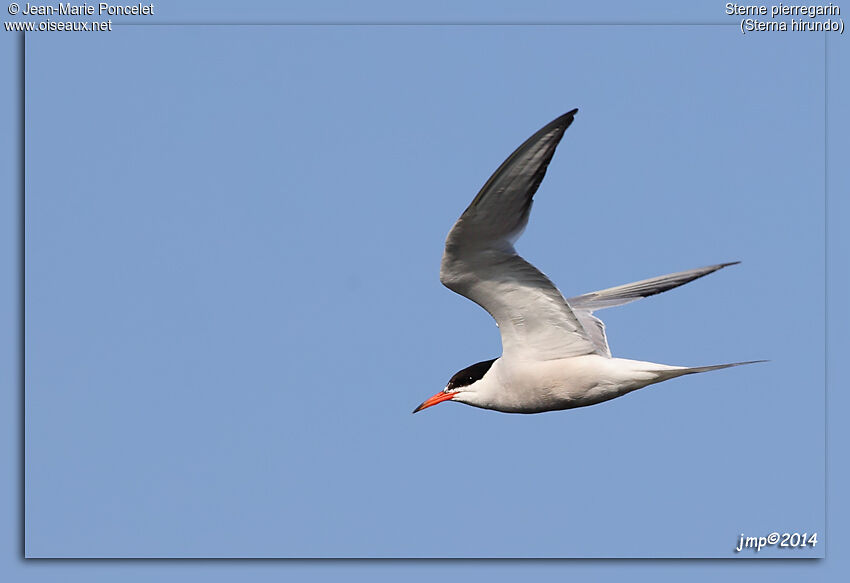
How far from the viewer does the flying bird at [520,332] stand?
7.46 meters

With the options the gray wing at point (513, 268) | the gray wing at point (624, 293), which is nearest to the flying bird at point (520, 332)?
the gray wing at point (513, 268)

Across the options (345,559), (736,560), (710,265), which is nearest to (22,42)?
(345,559)

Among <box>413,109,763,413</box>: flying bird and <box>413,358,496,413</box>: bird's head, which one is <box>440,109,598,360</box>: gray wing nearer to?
<box>413,109,763,413</box>: flying bird

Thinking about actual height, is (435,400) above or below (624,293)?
below

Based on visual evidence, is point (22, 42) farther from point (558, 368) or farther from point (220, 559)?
point (558, 368)

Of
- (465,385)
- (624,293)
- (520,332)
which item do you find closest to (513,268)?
(520,332)

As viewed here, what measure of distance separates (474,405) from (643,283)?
2211mm

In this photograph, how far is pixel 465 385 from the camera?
9.12 m

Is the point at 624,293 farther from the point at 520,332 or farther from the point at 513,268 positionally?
the point at 513,268

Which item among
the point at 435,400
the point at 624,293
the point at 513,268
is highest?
the point at 513,268

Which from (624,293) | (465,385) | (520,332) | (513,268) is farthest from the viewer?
(624,293)

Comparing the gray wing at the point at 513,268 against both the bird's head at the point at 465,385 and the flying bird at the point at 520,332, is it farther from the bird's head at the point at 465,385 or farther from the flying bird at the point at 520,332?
the bird's head at the point at 465,385

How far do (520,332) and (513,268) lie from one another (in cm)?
82

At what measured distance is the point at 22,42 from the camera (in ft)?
32.9
